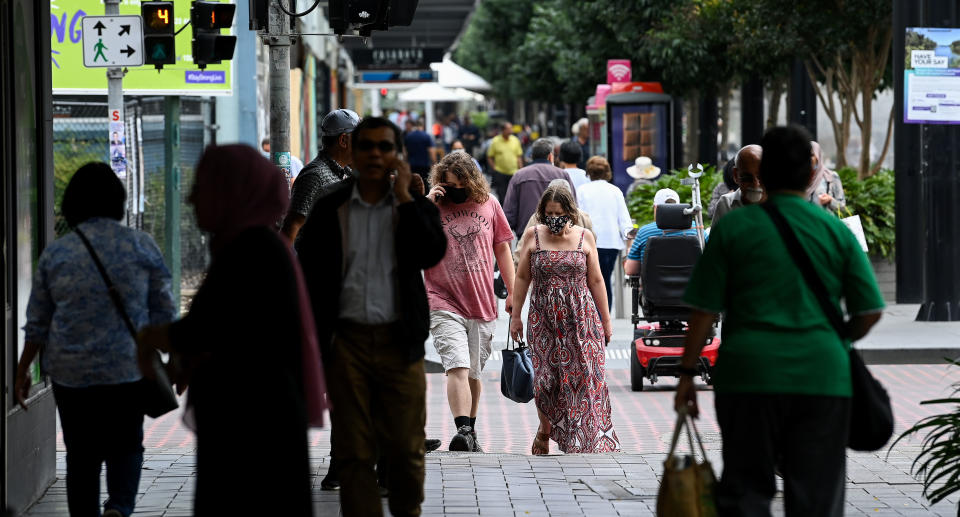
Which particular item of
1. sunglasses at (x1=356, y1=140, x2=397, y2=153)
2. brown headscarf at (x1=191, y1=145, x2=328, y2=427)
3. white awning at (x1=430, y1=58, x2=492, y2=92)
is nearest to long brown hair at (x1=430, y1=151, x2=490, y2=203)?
sunglasses at (x1=356, y1=140, x2=397, y2=153)

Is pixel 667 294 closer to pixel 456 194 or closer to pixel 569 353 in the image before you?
pixel 569 353

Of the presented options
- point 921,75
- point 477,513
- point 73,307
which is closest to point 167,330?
point 73,307

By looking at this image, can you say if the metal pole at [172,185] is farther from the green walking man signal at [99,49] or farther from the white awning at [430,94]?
the white awning at [430,94]

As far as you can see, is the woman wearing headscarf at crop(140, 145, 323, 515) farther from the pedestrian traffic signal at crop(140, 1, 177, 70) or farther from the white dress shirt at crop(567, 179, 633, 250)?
the pedestrian traffic signal at crop(140, 1, 177, 70)

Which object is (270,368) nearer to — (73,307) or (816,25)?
(73,307)

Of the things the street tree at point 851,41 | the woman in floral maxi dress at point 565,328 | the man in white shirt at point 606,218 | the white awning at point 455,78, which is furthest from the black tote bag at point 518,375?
the white awning at point 455,78

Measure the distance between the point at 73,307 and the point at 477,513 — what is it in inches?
82.7

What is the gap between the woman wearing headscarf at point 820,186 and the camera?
7.29 m

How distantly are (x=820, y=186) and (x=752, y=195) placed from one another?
269cm

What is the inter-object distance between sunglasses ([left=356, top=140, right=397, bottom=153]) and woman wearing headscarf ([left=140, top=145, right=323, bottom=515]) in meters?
1.13

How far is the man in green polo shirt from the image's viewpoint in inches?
195

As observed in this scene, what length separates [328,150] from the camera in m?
7.87

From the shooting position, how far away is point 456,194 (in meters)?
8.75

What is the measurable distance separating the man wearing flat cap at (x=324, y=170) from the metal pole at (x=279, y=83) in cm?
217
